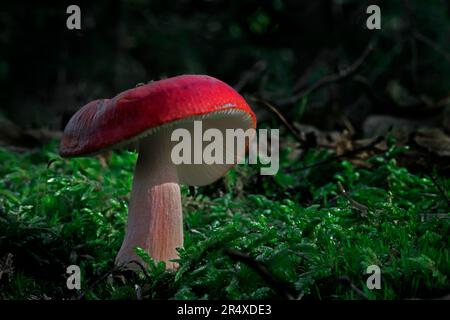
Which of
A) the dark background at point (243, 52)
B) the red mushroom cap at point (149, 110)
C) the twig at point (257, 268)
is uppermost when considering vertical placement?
the dark background at point (243, 52)

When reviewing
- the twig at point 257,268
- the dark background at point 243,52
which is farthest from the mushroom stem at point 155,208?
the dark background at point 243,52

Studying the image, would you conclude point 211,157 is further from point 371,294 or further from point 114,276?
point 371,294

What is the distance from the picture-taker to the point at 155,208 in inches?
77.7

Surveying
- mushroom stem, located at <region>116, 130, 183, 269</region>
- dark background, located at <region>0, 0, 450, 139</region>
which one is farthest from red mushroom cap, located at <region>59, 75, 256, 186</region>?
dark background, located at <region>0, 0, 450, 139</region>

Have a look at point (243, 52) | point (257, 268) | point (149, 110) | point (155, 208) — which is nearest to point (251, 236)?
point (155, 208)

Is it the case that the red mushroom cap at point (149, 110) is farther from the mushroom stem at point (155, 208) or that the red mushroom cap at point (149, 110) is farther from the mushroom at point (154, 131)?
the mushroom stem at point (155, 208)

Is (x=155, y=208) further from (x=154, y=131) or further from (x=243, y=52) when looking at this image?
(x=243, y=52)

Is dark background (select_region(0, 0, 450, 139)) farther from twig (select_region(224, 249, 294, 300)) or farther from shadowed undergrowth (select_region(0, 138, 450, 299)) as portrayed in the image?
twig (select_region(224, 249, 294, 300))

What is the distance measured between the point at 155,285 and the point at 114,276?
226mm

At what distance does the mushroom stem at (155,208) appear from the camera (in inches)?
75.8

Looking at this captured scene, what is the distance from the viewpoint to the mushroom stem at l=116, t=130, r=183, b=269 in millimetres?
1925

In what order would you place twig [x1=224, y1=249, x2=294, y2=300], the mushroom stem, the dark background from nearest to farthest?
twig [x1=224, y1=249, x2=294, y2=300] → the mushroom stem → the dark background
